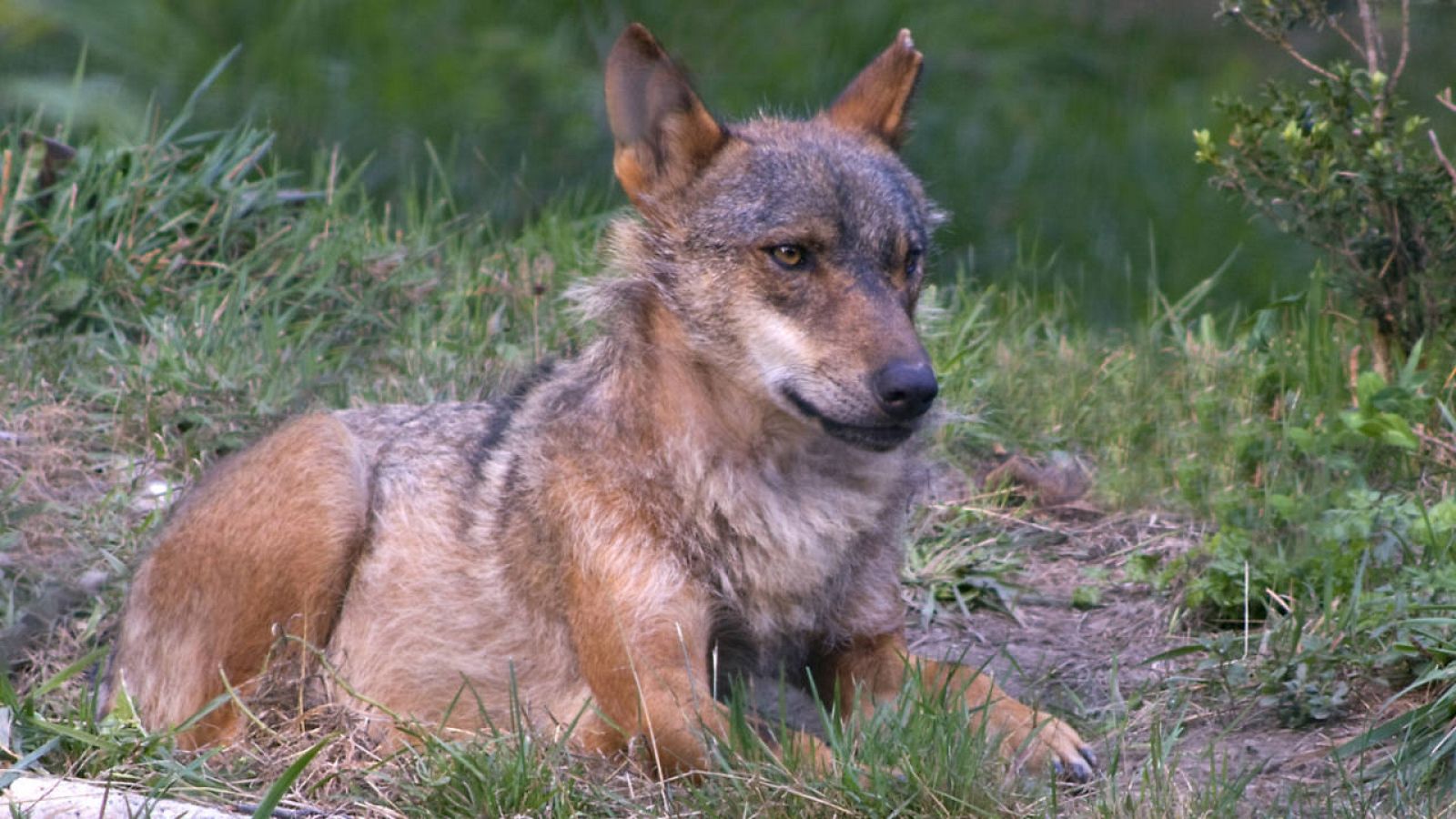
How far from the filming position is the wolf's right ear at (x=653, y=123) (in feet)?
15.1

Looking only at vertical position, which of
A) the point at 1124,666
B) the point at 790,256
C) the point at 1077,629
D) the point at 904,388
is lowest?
the point at 1077,629

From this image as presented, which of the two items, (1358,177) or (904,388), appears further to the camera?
(1358,177)

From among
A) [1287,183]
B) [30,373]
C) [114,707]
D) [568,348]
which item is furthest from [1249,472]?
[30,373]

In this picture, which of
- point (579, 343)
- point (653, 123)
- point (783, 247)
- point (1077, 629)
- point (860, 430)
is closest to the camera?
point (860, 430)

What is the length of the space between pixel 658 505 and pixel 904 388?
76 centimetres

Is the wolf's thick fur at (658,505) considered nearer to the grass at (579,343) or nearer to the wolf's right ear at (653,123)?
the wolf's right ear at (653,123)

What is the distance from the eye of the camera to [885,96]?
5035 millimetres

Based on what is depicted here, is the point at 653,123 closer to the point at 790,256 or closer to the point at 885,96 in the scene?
the point at 790,256

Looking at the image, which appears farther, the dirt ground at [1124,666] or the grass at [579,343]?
the dirt ground at [1124,666]

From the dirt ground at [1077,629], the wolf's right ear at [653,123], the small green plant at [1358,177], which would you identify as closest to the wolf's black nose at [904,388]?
the dirt ground at [1077,629]

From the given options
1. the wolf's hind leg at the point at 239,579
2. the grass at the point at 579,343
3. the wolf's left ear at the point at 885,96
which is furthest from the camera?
the wolf's left ear at the point at 885,96

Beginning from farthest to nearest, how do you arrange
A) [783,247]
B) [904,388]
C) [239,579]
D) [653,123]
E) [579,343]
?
1. [579,343]
2. [239,579]
3. [653,123]
4. [783,247]
5. [904,388]

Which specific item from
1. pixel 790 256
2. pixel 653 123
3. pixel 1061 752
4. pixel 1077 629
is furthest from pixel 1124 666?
pixel 653 123

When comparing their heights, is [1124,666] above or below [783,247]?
below
